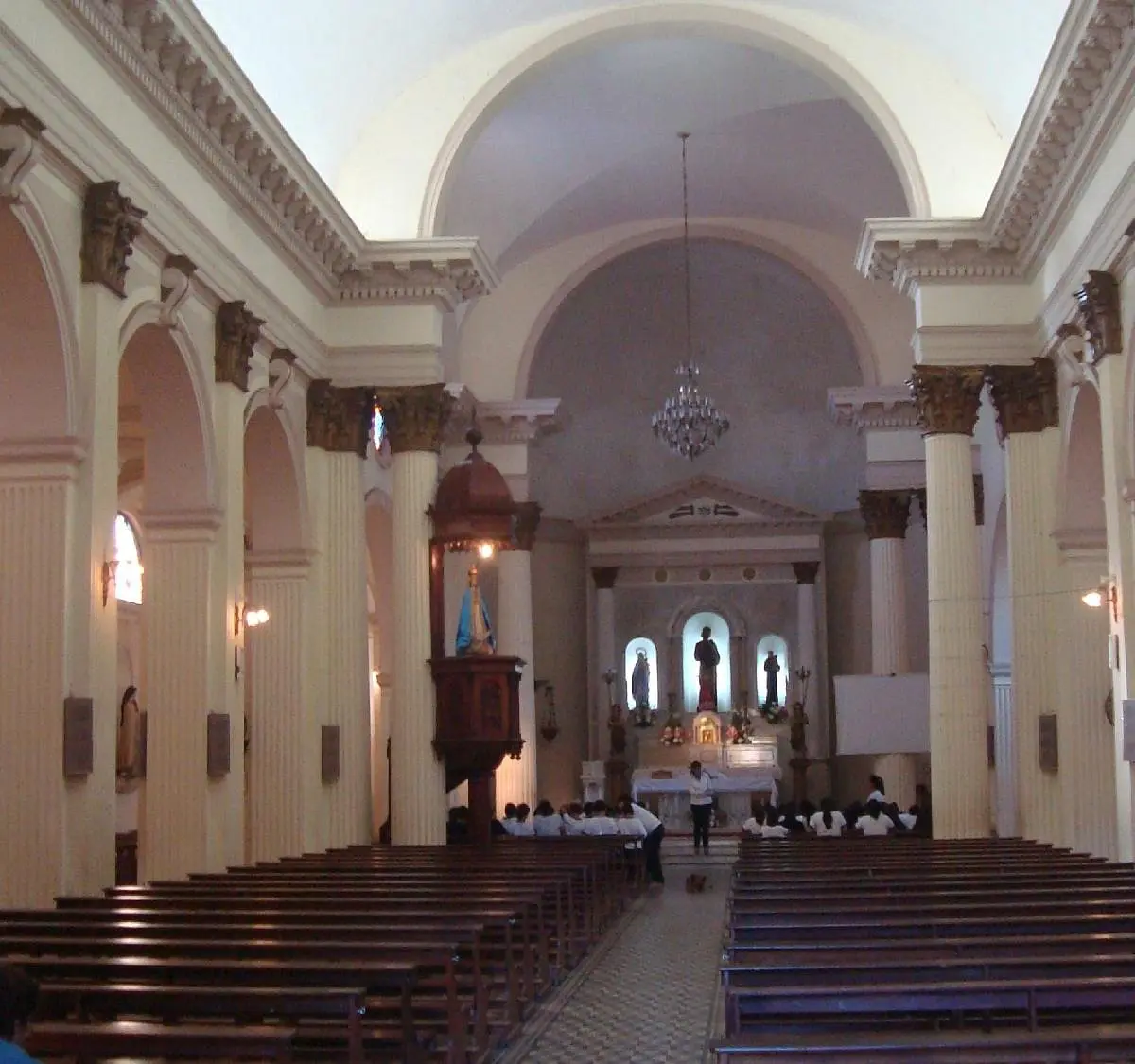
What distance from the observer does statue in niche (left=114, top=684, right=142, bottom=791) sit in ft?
66.1

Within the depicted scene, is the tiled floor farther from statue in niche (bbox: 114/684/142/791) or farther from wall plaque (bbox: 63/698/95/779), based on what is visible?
statue in niche (bbox: 114/684/142/791)

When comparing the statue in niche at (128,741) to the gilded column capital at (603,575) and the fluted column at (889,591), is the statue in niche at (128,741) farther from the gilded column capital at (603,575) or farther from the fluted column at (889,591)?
the fluted column at (889,591)

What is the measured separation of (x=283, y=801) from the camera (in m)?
15.8

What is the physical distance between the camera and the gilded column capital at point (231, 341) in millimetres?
13836

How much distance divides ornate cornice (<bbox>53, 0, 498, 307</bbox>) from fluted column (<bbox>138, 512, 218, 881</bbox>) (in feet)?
9.94

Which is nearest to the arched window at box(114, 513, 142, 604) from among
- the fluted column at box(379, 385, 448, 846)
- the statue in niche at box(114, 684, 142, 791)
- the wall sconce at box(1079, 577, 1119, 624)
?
the statue in niche at box(114, 684, 142, 791)

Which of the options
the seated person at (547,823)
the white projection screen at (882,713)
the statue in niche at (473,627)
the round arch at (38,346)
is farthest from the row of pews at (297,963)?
the white projection screen at (882,713)

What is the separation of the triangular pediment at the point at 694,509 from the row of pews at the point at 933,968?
16.2m

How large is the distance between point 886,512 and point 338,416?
9705 mm

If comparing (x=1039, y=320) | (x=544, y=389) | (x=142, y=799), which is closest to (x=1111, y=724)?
(x=1039, y=320)

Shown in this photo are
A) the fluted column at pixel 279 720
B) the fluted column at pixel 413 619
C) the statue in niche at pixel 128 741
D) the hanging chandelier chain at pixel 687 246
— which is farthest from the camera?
the hanging chandelier chain at pixel 687 246

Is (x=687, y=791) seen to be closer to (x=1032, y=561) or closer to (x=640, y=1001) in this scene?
(x=1032, y=561)

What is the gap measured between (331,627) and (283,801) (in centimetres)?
188

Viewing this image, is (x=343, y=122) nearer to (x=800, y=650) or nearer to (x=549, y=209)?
(x=549, y=209)
